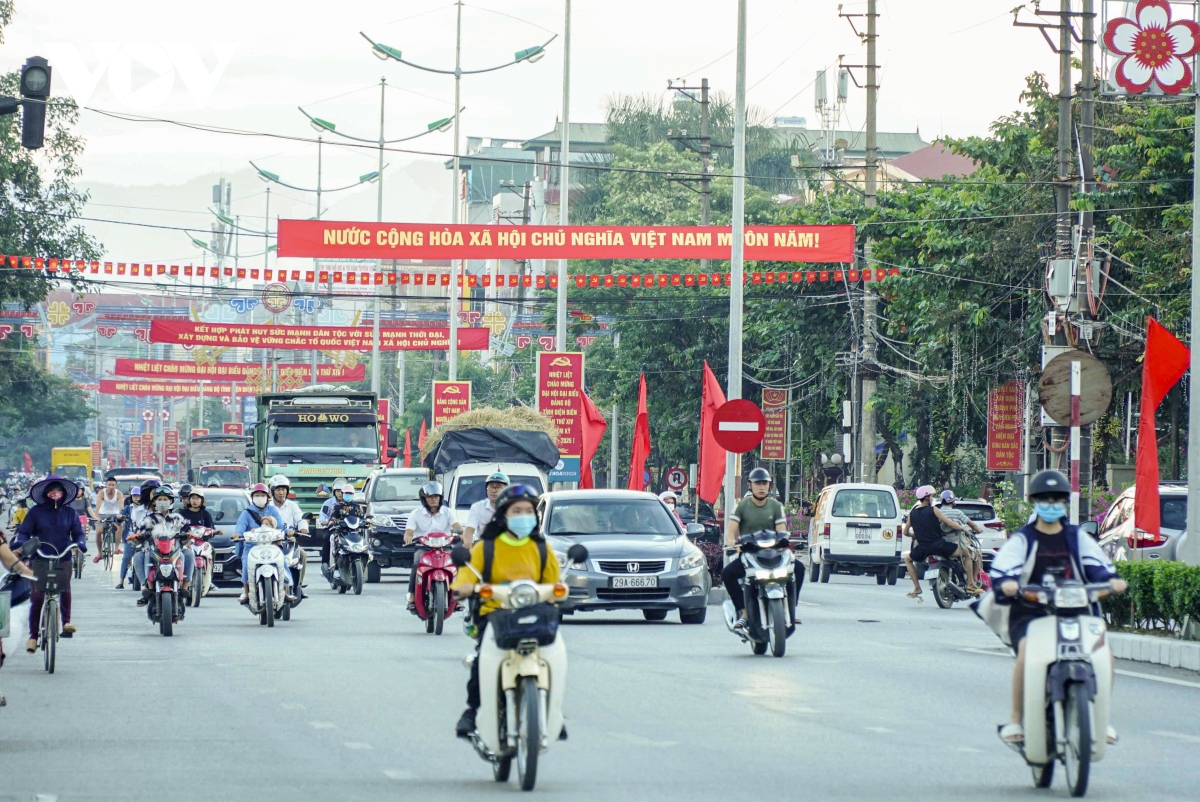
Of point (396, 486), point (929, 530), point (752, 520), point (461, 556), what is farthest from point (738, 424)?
point (461, 556)

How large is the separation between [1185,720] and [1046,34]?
70.5 ft

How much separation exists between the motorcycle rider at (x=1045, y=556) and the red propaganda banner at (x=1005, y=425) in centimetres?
2912

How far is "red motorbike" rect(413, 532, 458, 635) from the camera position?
20.3 m

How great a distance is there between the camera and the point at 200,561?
23781 mm

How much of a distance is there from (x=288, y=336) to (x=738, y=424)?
3410 cm

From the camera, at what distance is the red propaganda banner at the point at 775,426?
5116 centimetres

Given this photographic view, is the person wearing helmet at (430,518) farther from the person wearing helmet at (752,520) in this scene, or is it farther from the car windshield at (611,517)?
the person wearing helmet at (752,520)

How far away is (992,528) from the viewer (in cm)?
3662

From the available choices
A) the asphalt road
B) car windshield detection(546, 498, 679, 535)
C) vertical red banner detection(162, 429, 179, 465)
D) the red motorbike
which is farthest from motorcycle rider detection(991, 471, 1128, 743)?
vertical red banner detection(162, 429, 179, 465)

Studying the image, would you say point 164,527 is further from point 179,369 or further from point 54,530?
point 179,369

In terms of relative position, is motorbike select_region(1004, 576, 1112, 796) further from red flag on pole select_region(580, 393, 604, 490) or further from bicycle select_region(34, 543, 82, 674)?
red flag on pole select_region(580, 393, 604, 490)

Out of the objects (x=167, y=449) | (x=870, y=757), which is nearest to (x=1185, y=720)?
(x=870, y=757)

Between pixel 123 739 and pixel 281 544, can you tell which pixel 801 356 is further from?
pixel 123 739

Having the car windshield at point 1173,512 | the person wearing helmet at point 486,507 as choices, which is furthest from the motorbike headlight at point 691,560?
the car windshield at point 1173,512
